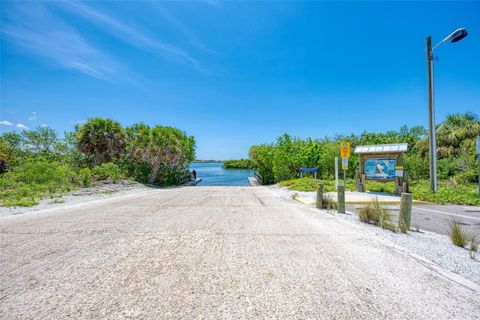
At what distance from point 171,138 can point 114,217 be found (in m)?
15.8

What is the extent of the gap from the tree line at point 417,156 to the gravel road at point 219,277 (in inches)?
643

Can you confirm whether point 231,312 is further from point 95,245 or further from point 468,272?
point 468,272

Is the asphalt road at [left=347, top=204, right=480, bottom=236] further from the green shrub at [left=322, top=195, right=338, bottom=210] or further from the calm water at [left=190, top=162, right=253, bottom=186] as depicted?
the calm water at [left=190, top=162, right=253, bottom=186]

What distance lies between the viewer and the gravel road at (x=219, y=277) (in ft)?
7.04

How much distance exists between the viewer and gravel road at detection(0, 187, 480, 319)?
2.15m

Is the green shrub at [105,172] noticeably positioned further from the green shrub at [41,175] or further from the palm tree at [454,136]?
the palm tree at [454,136]

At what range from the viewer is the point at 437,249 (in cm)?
374

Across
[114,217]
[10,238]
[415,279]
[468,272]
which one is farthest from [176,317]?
[114,217]

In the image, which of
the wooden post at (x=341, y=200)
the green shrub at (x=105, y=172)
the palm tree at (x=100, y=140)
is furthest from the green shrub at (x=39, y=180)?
the wooden post at (x=341, y=200)

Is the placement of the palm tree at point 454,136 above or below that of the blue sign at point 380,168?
above

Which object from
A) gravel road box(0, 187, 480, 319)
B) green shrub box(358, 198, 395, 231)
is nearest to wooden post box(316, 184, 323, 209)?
green shrub box(358, 198, 395, 231)

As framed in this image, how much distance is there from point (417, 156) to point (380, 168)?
9.86 m

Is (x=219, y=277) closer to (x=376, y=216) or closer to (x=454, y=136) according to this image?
(x=376, y=216)

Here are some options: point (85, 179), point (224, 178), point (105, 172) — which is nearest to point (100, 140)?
point (105, 172)
